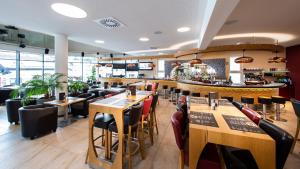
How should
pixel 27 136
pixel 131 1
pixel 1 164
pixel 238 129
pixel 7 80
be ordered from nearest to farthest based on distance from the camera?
pixel 238 129, pixel 1 164, pixel 131 1, pixel 27 136, pixel 7 80

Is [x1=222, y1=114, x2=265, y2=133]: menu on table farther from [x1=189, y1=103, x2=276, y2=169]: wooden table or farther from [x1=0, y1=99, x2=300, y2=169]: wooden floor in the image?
[x1=0, y1=99, x2=300, y2=169]: wooden floor

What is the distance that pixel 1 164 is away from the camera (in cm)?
236

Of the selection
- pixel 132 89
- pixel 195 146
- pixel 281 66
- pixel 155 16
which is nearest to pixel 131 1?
pixel 155 16

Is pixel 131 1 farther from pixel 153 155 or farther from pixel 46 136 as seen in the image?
pixel 46 136

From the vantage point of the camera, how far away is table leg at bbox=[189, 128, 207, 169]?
1577mm

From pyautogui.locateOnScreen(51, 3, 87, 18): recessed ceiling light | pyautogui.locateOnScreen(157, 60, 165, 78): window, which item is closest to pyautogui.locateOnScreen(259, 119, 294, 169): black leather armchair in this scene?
pyautogui.locateOnScreen(51, 3, 87, 18): recessed ceiling light

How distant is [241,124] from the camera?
1.72 meters

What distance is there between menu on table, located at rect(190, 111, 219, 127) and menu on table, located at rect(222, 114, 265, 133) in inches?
6.6

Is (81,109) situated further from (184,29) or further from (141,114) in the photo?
(184,29)

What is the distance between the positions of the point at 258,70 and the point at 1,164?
10349 millimetres

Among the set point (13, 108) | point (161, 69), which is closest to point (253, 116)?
point (13, 108)

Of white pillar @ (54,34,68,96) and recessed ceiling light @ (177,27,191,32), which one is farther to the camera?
white pillar @ (54,34,68,96)

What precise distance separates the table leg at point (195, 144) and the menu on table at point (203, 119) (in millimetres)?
193

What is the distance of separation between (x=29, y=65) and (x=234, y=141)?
10.2 meters
